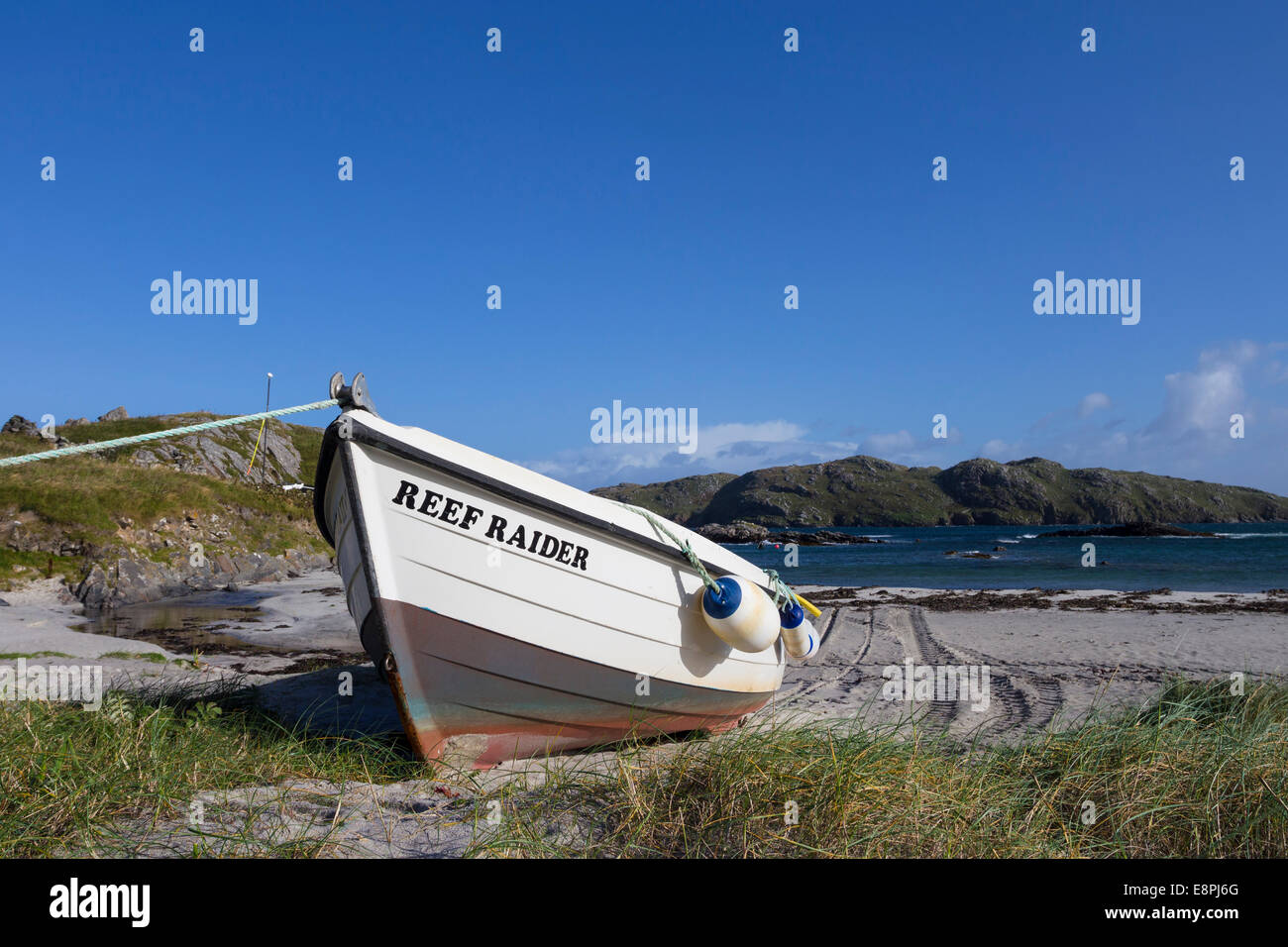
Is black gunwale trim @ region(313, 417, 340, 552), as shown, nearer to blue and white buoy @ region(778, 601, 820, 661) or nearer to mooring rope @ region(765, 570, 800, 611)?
mooring rope @ region(765, 570, 800, 611)

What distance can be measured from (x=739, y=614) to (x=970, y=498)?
5431 inches

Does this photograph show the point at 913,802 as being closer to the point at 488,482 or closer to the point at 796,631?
the point at 488,482

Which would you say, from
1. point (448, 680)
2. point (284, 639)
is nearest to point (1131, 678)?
point (448, 680)

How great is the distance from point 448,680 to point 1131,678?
29.0 ft

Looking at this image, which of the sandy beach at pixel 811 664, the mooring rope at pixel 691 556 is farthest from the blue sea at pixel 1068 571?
the mooring rope at pixel 691 556

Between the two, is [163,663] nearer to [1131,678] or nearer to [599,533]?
[599,533]

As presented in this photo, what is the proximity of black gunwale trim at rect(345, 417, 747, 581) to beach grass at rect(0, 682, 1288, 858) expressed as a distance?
61.5 inches

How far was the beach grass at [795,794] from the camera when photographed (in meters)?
3.38

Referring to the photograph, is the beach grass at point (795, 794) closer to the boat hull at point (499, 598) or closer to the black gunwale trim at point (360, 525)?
the boat hull at point (499, 598)

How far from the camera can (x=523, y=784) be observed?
14.6 ft

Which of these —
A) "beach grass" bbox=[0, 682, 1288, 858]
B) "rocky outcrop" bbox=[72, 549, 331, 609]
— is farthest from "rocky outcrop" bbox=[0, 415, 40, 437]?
"beach grass" bbox=[0, 682, 1288, 858]

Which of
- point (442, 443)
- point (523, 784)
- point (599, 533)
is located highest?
point (442, 443)

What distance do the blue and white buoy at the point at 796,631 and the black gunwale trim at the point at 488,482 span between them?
2.00m

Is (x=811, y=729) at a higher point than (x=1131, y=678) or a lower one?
higher
